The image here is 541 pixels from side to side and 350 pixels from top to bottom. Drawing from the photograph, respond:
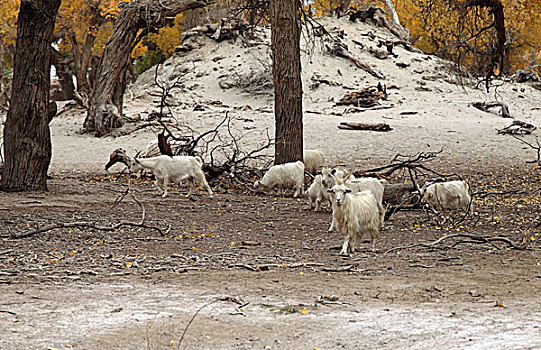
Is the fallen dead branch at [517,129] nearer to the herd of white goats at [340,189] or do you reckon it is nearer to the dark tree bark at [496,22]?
the dark tree bark at [496,22]

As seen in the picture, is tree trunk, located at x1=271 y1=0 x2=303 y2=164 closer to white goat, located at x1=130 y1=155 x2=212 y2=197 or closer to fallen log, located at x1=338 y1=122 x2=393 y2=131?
white goat, located at x1=130 y1=155 x2=212 y2=197

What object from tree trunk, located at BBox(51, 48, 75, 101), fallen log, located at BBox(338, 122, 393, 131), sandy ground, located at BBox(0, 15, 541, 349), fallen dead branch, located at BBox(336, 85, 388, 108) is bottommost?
sandy ground, located at BBox(0, 15, 541, 349)

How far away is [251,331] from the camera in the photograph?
183 inches

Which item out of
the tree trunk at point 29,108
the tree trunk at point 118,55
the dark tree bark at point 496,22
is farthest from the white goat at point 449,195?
the tree trunk at point 118,55

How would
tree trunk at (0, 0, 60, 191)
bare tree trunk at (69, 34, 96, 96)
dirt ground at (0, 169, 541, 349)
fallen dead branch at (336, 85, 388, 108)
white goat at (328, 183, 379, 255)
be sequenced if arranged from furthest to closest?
bare tree trunk at (69, 34, 96, 96) → fallen dead branch at (336, 85, 388, 108) → tree trunk at (0, 0, 60, 191) → white goat at (328, 183, 379, 255) → dirt ground at (0, 169, 541, 349)

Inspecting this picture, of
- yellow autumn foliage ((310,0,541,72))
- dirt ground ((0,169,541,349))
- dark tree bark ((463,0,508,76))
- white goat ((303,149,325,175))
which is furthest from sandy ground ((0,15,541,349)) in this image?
yellow autumn foliage ((310,0,541,72))

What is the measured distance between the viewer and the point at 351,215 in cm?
745

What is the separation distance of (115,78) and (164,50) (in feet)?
76.0

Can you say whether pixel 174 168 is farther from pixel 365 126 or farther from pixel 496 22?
pixel 365 126

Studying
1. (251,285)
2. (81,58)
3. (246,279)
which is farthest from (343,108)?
(251,285)

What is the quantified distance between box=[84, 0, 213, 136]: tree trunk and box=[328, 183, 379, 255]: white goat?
12.6 metres

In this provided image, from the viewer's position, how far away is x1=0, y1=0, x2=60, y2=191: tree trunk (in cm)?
1098

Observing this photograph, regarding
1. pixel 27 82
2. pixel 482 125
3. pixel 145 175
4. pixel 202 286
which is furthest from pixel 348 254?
pixel 482 125

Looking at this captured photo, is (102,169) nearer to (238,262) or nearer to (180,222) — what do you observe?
(180,222)
